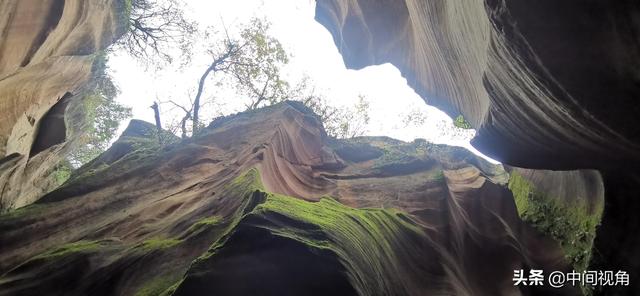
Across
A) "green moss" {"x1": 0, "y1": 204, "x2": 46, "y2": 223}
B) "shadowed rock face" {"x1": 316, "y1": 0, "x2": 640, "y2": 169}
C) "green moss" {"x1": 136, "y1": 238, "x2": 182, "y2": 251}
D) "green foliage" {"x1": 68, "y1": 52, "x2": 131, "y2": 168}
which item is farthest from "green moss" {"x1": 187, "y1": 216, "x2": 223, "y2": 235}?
"green foliage" {"x1": 68, "y1": 52, "x2": 131, "y2": 168}

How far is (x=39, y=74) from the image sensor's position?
10578mm

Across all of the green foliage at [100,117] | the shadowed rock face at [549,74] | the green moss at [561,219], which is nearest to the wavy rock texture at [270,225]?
the green moss at [561,219]

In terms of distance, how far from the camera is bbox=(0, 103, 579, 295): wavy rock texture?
4520 mm

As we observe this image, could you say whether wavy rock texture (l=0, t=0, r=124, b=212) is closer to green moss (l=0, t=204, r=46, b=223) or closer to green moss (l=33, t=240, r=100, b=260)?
green moss (l=0, t=204, r=46, b=223)

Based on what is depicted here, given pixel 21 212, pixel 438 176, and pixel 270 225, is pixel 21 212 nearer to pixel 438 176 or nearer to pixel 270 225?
pixel 270 225

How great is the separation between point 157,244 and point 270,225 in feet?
8.84

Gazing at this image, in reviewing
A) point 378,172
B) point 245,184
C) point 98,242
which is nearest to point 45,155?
point 98,242

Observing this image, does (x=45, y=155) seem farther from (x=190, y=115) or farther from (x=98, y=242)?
(x=190, y=115)

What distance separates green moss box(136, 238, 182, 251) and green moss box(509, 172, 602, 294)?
7.92 m

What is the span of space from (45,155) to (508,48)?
14.2m

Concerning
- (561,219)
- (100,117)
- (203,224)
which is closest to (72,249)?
(203,224)

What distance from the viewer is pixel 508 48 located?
4.79 m

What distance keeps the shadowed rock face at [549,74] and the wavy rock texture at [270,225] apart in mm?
2772

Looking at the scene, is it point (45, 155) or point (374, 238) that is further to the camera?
point (45, 155)
